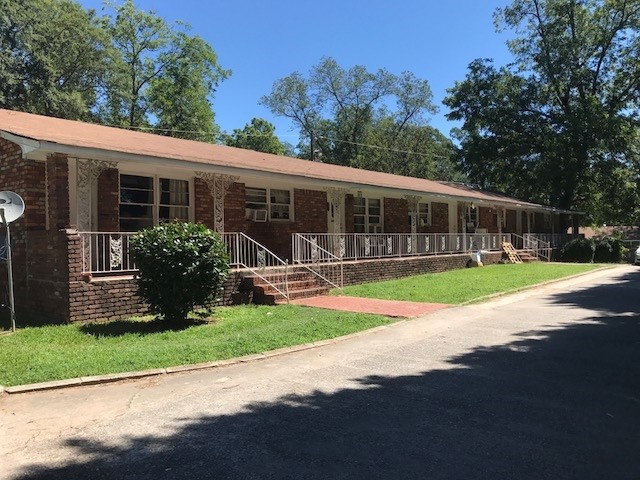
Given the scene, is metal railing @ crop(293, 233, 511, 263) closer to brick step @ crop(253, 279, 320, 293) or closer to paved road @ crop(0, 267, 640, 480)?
brick step @ crop(253, 279, 320, 293)

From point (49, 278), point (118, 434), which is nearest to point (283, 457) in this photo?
point (118, 434)

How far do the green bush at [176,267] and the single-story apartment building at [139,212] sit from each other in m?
1.12

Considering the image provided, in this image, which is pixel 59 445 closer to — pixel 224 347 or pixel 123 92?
pixel 224 347

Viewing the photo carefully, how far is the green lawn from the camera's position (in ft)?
41.3

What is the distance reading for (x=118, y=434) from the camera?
14.1 ft

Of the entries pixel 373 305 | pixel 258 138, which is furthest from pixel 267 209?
pixel 258 138

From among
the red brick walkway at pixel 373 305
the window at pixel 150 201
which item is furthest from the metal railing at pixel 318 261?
the window at pixel 150 201

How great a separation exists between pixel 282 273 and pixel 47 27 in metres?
23.5

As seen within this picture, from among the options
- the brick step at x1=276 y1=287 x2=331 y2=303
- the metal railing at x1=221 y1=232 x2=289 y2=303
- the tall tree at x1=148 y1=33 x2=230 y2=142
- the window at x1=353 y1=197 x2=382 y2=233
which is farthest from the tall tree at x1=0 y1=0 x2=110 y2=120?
the brick step at x1=276 y1=287 x2=331 y2=303

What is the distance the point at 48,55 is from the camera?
28188 millimetres

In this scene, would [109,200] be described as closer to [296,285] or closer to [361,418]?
[296,285]

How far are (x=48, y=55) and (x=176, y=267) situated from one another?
25247 millimetres

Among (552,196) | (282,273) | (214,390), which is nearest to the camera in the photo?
(214,390)

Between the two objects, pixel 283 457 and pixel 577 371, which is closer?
pixel 283 457
